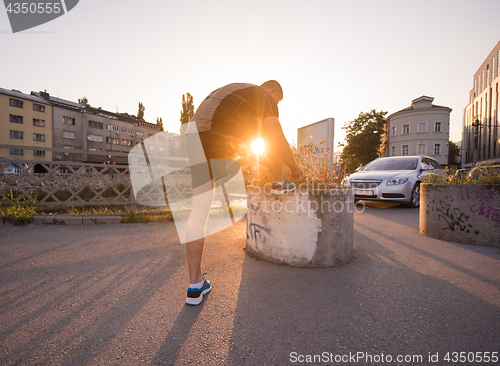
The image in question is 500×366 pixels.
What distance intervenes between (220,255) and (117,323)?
160 cm

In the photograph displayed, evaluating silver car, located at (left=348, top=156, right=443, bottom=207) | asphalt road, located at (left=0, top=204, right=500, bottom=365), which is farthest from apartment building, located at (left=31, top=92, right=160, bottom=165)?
asphalt road, located at (left=0, top=204, right=500, bottom=365)

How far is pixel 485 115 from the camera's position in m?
43.3

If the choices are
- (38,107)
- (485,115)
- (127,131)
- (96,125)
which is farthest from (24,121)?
(485,115)

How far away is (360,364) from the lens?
141 cm

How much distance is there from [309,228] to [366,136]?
4311cm

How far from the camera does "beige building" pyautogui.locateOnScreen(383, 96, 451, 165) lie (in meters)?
41.2

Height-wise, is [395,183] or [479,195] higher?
[395,183]

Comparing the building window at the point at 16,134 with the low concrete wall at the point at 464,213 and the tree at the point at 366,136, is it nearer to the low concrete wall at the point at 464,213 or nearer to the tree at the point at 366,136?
the tree at the point at 366,136

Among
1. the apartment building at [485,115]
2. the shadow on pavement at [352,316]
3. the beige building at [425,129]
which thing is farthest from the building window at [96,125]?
the apartment building at [485,115]

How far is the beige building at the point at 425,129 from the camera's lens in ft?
135

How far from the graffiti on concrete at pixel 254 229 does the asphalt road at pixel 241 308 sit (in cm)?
28

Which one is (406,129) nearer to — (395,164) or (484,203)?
(395,164)

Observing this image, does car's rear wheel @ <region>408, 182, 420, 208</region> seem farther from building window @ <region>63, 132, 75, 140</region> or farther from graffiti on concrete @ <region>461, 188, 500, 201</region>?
building window @ <region>63, 132, 75, 140</region>

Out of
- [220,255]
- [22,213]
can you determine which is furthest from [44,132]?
[220,255]
